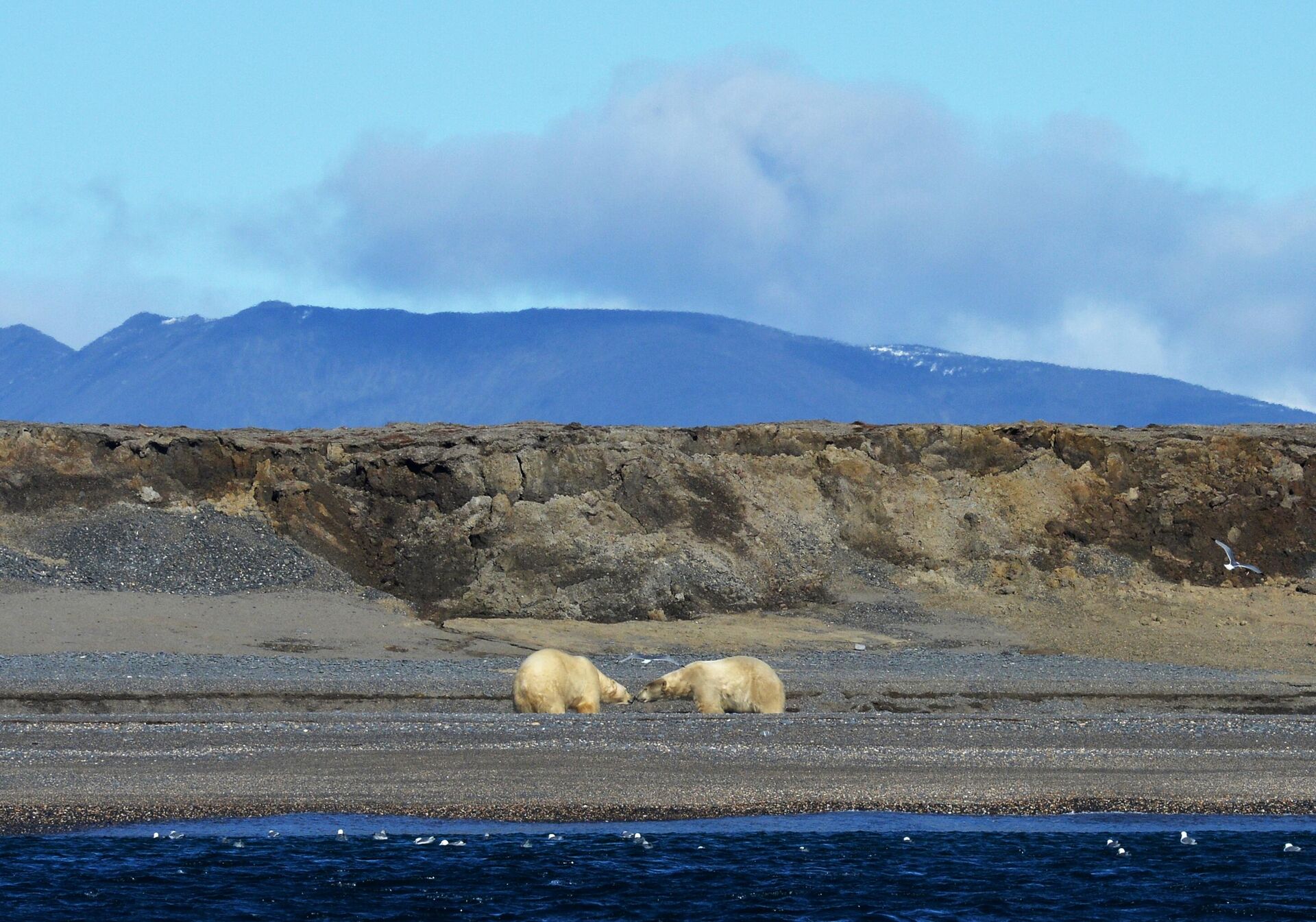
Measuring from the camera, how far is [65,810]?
1423 centimetres

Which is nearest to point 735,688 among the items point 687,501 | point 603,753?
point 603,753

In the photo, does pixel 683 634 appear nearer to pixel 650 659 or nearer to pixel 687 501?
pixel 650 659

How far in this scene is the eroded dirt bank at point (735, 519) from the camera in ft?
106

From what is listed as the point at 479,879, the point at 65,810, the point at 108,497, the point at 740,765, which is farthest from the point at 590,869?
the point at 108,497

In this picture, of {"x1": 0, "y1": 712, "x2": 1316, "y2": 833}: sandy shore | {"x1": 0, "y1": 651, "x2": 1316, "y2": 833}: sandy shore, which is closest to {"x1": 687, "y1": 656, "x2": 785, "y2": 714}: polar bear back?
{"x1": 0, "y1": 651, "x2": 1316, "y2": 833}: sandy shore

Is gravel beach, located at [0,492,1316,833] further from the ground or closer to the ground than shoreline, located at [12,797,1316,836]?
further from the ground

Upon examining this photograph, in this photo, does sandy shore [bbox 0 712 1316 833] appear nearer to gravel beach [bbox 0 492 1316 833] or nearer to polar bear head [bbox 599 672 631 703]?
gravel beach [bbox 0 492 1316 833]

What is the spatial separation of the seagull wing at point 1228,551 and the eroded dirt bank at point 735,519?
0.30 m

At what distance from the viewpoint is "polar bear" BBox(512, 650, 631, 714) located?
20125 millimetres

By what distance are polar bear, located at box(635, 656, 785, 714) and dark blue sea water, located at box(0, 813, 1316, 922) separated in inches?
238

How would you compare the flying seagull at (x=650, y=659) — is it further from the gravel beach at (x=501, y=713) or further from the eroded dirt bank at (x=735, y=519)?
the eroded dirt bank at (x=735, y=519)

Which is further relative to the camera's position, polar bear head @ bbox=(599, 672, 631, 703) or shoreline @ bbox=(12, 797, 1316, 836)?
polar bear head @ bbox=(599, 672, 631, 703)

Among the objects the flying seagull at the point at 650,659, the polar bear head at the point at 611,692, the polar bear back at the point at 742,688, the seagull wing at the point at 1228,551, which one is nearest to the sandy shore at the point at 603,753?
the polar bear head at the point at 611,692

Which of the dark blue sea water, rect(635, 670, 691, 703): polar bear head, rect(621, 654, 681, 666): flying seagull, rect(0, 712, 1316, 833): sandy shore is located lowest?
the dark blue sea water
